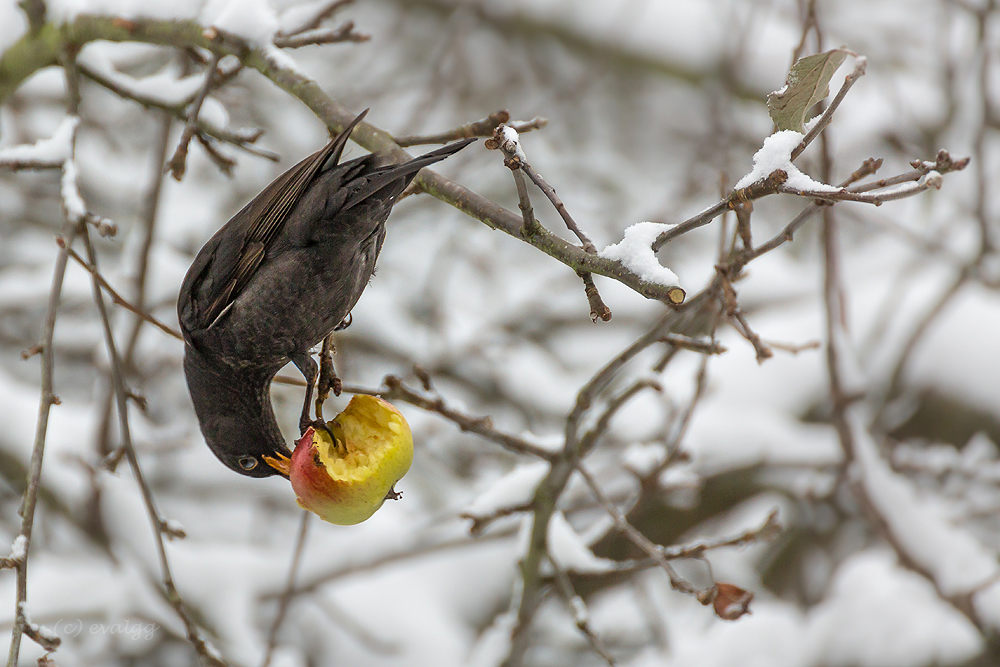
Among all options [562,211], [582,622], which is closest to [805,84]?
[562,211]

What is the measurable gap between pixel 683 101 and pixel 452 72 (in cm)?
284

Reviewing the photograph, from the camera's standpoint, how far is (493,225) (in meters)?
1.43

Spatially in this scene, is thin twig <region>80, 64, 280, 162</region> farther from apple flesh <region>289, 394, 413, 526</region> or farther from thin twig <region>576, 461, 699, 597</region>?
thin twig <region>576, 461, 699, 597</region>

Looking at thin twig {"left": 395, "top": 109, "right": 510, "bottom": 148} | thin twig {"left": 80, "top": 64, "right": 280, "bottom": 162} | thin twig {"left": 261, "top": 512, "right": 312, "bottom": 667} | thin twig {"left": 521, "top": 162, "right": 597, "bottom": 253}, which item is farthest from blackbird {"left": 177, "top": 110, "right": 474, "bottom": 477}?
thin twig {"left": 521, "top": 162, "right": 597, "bottom": 253}

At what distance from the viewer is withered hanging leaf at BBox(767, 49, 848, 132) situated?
1292 mm

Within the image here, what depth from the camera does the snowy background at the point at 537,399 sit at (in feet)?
9.96

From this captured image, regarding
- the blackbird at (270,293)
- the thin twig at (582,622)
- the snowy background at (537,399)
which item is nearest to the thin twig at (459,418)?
the snowy background at (537,399)

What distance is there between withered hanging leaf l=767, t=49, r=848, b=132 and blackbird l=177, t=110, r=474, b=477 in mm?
811

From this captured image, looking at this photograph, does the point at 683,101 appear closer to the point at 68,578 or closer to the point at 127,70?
the point at 127,70

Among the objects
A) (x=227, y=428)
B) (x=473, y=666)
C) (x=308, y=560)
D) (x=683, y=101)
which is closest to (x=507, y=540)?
(x=473, y=666)

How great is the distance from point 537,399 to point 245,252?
3.03 meters

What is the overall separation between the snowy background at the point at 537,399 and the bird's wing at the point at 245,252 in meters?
0.27

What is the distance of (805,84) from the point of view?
1.30 metres

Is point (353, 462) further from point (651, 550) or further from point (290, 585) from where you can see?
point (290, 585)
